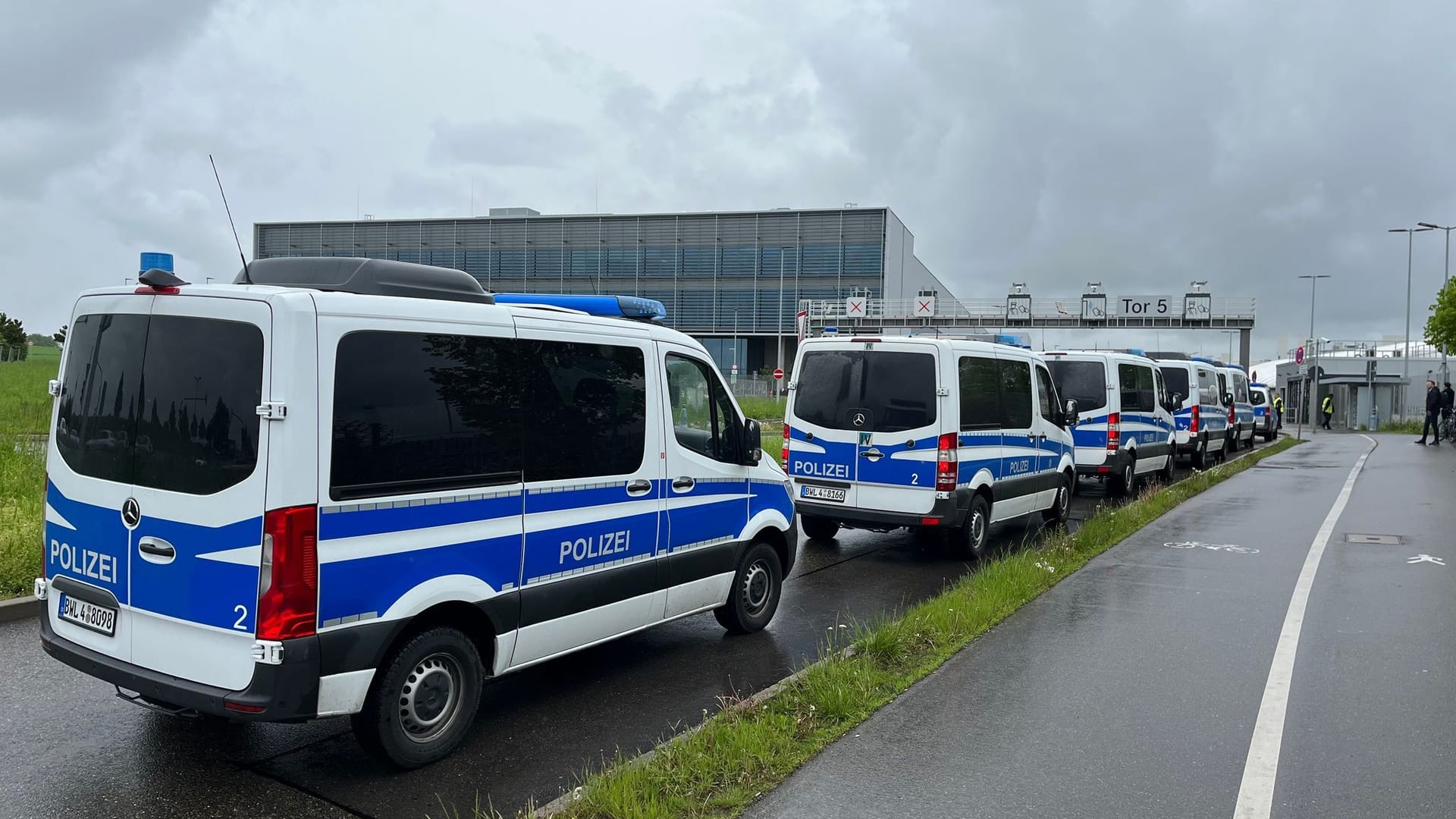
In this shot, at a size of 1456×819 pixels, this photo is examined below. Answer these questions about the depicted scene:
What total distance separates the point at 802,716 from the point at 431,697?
173 centimetres

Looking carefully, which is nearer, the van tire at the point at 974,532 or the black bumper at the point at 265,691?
the black bumper at the point at 265,691

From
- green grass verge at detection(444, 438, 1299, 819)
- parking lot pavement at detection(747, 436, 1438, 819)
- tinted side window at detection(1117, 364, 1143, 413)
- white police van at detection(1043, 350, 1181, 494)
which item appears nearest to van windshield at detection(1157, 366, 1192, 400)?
white police van at detection(1043, 350, 1181, 494)

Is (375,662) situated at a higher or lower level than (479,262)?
lower

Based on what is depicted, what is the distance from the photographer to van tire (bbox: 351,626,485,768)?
172 inches

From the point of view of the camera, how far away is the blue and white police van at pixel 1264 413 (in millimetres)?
33500

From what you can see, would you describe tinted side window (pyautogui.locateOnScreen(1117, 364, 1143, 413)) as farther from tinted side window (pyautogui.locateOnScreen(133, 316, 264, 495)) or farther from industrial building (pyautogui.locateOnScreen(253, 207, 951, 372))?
industrial building (pyautogui.locateOnScreen(253, 207, 951, 372))

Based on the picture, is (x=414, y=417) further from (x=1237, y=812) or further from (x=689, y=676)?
(x=1237, y=812)

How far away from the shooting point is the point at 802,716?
5.04 m

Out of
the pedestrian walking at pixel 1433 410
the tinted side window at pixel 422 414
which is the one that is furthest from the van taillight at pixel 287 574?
the pedestrian walking at pixel 1433 410

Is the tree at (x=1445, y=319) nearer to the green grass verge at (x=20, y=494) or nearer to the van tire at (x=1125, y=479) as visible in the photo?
the van tire at (x=1125, y=479)

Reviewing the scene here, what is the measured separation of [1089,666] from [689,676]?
2.38 metres

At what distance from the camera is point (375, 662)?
4.27 metres

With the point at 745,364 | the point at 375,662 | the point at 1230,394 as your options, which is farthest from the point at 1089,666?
the point at 745,364

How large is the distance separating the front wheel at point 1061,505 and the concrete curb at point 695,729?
662 centimetres
